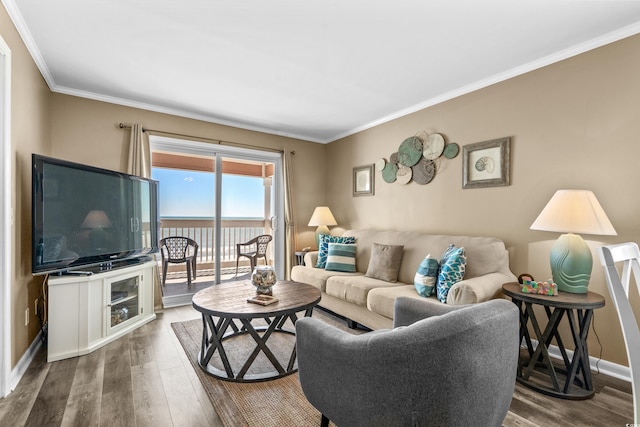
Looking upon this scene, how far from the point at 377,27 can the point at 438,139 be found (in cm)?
165

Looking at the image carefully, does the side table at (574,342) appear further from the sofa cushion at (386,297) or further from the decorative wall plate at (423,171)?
the decorative wall plate at (423,171)

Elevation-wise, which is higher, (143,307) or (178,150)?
(178,150)

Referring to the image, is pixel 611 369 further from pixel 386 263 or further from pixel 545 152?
pixel 386 263

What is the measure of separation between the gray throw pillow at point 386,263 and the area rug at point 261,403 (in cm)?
148

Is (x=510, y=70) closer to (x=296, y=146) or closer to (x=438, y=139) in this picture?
(x=438, y=139)

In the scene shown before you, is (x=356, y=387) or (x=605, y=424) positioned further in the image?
(x=605, y=424)

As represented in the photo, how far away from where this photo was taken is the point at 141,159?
3617 millimetres

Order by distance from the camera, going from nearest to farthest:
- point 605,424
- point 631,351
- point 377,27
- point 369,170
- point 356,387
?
point 631,351 → point 356,387 → point 605,424 → point 377,27 → point 369,170

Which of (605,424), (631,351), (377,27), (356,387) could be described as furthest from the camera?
(377,27)

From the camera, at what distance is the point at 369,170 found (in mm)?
4418

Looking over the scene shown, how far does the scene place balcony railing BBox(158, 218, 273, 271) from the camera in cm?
429

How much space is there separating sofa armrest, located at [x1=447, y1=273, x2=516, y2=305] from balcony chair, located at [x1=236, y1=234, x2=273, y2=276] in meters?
3.03

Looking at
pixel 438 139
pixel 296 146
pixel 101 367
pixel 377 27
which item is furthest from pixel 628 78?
pixel 101 367

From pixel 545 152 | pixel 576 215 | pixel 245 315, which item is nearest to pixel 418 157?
pixel 545 152
